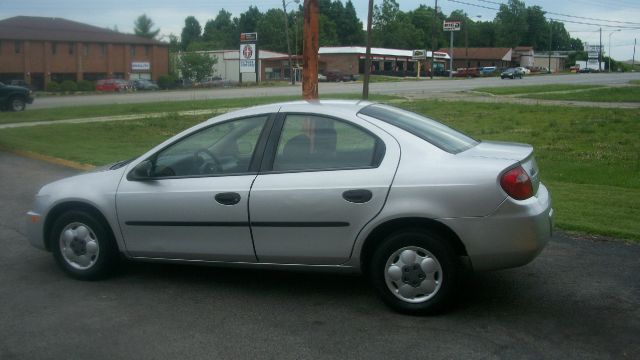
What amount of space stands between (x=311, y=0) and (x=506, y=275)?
6.24 meters

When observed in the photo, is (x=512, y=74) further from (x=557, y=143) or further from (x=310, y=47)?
(x=310, y=47)

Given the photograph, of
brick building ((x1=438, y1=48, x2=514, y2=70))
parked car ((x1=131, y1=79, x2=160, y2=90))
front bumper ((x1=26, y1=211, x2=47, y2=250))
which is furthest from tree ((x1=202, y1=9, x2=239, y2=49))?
front bumper ((x1=26, y1=211, x2=47, y2=250))

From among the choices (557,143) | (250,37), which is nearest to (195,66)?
(250,37)

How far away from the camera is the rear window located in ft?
17.1

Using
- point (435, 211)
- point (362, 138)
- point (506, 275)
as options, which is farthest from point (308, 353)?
point (506, 275)

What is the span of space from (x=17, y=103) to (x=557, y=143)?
24195 millimetres

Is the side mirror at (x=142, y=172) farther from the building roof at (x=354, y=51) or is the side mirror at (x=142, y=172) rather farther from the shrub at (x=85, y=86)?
the building roof at (x=354, y=51)

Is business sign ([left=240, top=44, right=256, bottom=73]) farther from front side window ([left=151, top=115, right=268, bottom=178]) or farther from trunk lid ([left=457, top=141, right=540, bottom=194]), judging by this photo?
trunk lid ([left=457, top=141, right=540, bottom=194])

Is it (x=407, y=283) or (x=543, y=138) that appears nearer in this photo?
(x=407, y=283)

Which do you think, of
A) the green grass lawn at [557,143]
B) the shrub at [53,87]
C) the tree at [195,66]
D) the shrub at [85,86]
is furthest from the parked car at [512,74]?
the green grass lawn at [557,143]

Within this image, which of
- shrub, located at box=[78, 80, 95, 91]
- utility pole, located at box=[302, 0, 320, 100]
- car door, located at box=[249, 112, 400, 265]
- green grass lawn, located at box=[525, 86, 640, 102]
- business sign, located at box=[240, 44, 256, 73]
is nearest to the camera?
car door, located at box=[249, 112, 400, 265]

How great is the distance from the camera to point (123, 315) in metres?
5.11

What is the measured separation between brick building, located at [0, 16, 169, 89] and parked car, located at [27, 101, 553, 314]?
60.7 metres

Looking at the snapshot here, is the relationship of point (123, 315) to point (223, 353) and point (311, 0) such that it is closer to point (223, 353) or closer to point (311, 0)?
point (223, 353)
